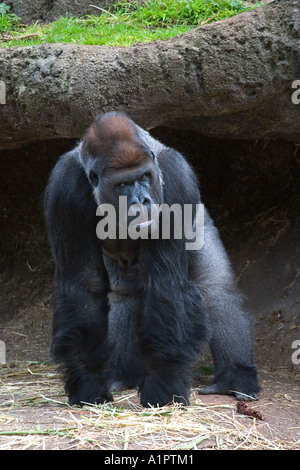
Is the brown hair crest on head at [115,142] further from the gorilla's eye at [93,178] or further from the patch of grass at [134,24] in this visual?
the patch of grass at [134,24]

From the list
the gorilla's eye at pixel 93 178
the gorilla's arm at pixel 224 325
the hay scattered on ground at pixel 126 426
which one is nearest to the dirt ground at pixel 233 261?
the hay scattered on ground at pixel 126 426

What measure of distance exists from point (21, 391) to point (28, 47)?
6.93ft

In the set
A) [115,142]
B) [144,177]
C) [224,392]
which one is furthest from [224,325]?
[115,142]

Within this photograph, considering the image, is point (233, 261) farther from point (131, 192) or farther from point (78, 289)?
point (131, 192)

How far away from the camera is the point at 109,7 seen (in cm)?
646

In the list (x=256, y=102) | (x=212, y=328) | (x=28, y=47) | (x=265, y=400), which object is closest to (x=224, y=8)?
(x=256, y=102)

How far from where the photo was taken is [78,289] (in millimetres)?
3707

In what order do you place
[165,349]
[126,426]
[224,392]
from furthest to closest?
[224,392], [165,349], [126,426]

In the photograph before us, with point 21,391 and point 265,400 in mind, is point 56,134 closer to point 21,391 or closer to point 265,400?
point 21,391

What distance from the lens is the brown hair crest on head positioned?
352 cm

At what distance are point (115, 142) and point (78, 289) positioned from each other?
2.50 feet

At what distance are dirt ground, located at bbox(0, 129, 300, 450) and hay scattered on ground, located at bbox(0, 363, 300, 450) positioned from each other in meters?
0.02

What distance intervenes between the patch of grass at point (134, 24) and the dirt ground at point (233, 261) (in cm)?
93

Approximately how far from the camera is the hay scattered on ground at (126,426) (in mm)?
3033
